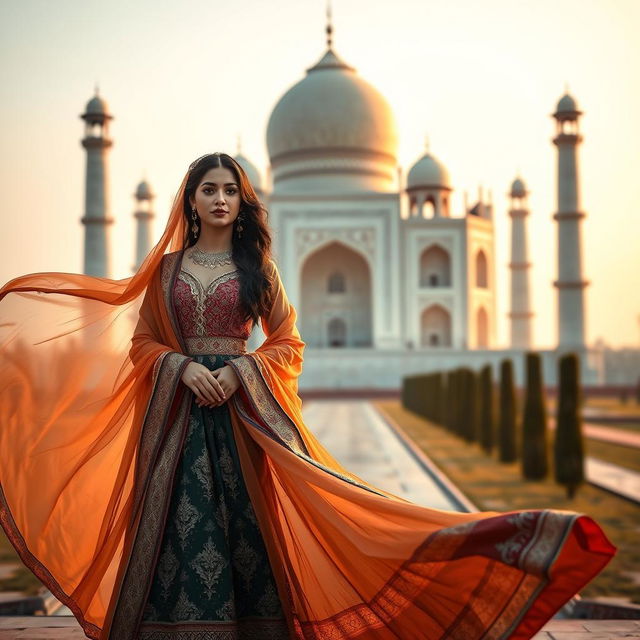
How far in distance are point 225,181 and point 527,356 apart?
5394 mm

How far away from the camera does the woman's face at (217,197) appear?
217cm

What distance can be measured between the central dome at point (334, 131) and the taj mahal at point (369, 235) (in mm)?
29

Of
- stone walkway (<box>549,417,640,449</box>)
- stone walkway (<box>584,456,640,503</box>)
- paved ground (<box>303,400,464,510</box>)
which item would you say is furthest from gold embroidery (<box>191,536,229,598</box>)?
stone walkway (<box>549,417,640,449</box>)

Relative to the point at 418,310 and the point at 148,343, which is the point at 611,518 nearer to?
the point at 148,343

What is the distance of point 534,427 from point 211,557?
209 inches

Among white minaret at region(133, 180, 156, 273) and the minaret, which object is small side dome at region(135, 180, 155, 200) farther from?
the minaret

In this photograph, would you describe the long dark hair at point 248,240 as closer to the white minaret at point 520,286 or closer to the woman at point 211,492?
the woman at point 211,492

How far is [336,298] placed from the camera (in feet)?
81.0

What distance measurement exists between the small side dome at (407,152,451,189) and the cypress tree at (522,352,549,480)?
1867cm

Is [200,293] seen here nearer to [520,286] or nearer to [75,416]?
[75,416]

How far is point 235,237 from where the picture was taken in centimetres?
230

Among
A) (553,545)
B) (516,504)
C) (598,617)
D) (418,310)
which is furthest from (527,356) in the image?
(418,310)

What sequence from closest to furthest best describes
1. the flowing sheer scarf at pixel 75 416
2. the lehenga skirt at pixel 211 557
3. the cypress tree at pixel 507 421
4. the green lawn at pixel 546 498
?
the lehenga skirt at pixel 211 557
the flowing sheer scarf at pixel 75 416
the green lawn at pixel 546 498
the cypress tree at pixel 507 421

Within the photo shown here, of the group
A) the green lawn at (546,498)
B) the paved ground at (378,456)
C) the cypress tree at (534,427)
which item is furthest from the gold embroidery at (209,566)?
the cypress tree at (534,427)
